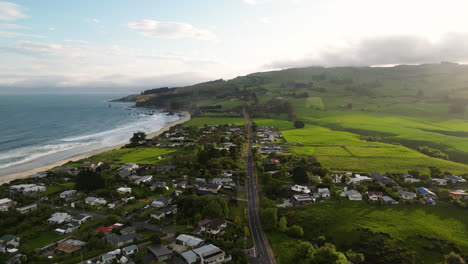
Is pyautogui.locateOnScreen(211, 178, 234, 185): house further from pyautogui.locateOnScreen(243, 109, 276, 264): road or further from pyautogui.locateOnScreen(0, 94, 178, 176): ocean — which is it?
pyautogui.locateOnScreen(0, 94, 178, 176): ocean

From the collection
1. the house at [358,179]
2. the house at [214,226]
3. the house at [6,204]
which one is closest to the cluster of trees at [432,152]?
the house at [358,179]

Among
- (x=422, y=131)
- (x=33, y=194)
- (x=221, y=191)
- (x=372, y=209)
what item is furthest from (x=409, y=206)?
(x=422, y=131)

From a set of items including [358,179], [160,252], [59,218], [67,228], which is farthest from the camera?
[358,179]

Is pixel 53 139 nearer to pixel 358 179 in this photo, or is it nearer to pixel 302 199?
pixel 302 199

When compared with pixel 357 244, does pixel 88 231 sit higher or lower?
higher

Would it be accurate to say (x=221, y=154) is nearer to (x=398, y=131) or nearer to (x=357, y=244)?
(x=357, y=244)

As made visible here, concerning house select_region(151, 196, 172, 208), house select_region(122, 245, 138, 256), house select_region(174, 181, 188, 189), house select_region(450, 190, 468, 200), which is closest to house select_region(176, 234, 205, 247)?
house select_region(122, 245, 138, 256)

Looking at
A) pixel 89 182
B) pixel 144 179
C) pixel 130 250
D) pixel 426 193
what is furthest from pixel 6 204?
pixel 426 193

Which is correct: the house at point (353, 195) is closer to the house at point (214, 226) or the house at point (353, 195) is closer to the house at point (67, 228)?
the house at point (214, 226)
